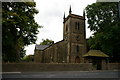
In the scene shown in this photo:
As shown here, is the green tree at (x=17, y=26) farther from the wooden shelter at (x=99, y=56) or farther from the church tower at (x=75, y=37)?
the church tower at (x=75, y=37)

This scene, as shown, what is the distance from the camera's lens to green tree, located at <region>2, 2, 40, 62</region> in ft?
65.4

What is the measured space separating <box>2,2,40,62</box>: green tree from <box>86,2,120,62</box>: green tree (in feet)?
44.4

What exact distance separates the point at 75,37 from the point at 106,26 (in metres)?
17.3

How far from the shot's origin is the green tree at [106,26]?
30.6 meters

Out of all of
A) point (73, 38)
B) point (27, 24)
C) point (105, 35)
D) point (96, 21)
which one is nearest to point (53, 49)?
point (73, 38)

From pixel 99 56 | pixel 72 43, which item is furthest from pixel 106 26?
pixel 72 43

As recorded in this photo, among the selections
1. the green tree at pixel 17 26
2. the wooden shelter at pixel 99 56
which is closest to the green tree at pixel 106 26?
the wooden shelter at pixel 99 56

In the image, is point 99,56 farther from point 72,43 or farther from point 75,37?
point 75,37

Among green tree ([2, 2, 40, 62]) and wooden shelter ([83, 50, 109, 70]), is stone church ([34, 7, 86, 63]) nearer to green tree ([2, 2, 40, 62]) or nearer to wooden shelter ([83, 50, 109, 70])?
wooden shelter ([83, 50, 109, 70])

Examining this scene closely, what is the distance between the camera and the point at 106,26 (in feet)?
106

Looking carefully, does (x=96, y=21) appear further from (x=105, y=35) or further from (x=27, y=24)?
(x=27, y=24)

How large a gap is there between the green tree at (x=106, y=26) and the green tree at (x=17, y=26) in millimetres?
13527

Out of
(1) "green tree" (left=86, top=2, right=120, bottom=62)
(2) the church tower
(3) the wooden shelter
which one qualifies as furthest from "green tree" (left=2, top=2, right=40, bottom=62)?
(2) the church tower

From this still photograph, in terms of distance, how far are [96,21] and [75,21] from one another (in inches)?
591
